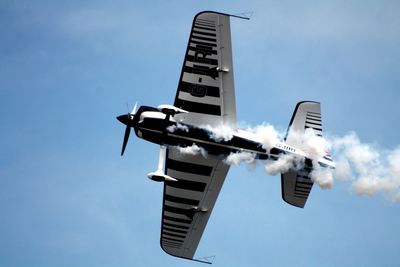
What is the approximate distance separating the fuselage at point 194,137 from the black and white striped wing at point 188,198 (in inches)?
50.6

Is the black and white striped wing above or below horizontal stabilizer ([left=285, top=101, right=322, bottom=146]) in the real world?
below

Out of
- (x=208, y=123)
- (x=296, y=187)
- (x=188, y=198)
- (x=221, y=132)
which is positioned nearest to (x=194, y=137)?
(x=208, y=123)

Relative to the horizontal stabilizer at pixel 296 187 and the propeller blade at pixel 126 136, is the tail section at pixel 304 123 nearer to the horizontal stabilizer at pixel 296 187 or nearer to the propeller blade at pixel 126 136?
the horizontal stabilizer at pixel 296 187

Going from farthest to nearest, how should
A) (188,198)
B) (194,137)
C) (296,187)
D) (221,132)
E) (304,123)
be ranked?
(188,198) < (296,187) < (304,123) < (194,137) < (221,132)

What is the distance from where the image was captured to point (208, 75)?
31641 millimetres

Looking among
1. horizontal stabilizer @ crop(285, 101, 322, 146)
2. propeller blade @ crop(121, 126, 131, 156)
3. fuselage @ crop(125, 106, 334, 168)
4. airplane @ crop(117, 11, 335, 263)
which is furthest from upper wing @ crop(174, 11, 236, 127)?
horizontal stabilizer @ crop(285, 101, 322, 146)

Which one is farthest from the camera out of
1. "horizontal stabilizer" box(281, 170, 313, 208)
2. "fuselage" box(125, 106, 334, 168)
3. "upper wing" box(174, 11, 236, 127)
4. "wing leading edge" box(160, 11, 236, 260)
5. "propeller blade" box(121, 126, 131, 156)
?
"horizontal stabilizer" box(281, 170, 313, 208)

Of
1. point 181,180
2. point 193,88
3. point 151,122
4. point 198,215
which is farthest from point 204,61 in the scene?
point 198,215

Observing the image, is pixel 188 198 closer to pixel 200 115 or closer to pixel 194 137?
pixel 194 137

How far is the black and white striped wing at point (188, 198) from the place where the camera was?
34688 mm

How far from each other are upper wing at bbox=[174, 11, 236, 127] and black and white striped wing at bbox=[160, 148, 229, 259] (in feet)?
7.86

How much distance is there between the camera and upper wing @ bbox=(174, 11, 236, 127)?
30719 millimetres

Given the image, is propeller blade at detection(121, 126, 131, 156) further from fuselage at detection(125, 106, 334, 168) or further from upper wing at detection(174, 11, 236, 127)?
upper wing at detection(174, 11, 236, 127)

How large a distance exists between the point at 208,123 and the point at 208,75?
2.32 metres
